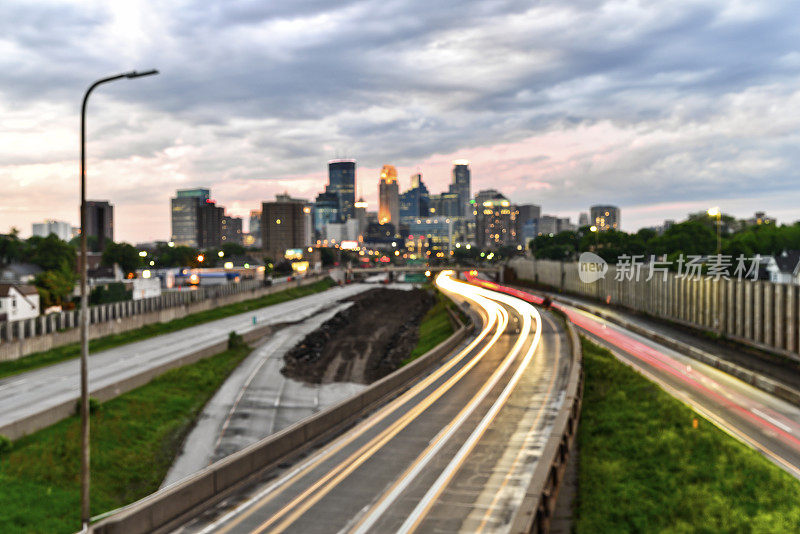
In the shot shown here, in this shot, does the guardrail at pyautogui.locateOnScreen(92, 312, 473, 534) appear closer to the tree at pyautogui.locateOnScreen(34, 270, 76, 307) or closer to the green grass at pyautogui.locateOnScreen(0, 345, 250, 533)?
the green grass at pyautogui.locateOnScreen(0, 345, 250, 533)

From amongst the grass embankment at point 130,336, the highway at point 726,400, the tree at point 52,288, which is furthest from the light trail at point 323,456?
the tree at point 52,288

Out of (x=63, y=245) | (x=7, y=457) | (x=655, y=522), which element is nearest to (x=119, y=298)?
(x=63, y=245)

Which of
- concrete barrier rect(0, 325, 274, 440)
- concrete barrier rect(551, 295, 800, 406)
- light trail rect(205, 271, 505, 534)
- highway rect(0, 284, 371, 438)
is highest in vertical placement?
light trail rect(205, 271, 505, 534)

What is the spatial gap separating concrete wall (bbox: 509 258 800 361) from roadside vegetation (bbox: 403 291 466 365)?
90.1ft

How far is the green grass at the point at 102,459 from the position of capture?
26344 millimetres

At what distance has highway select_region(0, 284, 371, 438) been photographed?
40.0m

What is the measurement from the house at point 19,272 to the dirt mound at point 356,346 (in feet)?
221

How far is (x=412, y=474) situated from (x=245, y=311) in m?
95.5

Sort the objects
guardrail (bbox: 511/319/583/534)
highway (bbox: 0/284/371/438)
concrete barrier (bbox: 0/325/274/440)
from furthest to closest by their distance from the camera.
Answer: highway (bbox: 0/284/371/438), concrete barrier (bbox: 0/325/274/440), guardrail (bbox: 511/319/583/534)

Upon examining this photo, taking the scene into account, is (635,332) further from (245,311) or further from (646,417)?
(245,311)

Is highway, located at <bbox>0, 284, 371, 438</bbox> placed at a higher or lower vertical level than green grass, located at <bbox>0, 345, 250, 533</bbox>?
higher

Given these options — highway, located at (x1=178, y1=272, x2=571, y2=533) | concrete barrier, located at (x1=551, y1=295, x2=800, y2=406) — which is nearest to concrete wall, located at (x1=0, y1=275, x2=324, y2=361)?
highway, located at (x1=178, y1=272, x2=571, y2=533)

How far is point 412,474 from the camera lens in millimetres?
21672

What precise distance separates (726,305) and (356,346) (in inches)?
1785
